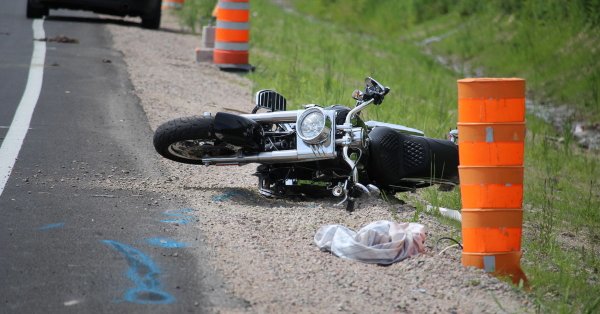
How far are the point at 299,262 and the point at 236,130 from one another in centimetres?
178

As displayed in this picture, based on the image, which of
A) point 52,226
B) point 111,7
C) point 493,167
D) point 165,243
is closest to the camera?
point 493,167

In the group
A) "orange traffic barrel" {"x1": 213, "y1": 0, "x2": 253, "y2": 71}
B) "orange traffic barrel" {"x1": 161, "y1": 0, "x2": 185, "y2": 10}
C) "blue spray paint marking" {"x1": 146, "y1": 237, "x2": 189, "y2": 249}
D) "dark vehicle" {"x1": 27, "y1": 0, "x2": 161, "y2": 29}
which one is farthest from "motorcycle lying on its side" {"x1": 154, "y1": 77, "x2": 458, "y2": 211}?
"orange traffic barrel" {"x1": 161, "y1": 0, "x2": 185, "y2": 10}

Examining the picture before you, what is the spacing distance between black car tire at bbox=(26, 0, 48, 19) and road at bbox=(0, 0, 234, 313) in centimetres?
859

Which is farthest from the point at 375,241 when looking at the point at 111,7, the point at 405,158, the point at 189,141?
the point at 111,7

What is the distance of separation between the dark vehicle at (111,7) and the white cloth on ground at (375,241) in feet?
50.0

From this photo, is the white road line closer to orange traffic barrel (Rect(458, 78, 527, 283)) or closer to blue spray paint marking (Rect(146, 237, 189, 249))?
blue spray paint marking (Rect(146, 237, 189, 249))

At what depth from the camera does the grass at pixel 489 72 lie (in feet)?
30.0

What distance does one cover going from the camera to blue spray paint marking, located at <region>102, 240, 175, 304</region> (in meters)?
5.66

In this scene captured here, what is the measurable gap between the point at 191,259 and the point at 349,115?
2.10 meters

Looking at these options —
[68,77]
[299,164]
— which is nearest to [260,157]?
[299,164]

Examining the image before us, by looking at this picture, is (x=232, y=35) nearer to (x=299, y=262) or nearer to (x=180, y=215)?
(x=180, y=215)

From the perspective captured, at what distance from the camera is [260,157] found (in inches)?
324

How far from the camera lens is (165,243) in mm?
6770

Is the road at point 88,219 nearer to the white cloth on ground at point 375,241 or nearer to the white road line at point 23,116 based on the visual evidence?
the white road line at point 23,116
